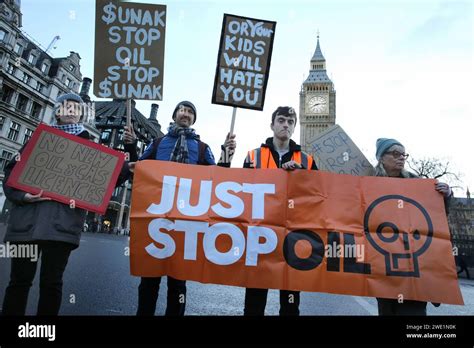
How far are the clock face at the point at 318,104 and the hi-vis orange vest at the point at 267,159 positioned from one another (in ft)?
282

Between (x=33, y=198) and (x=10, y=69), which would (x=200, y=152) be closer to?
(x=33, y=198)

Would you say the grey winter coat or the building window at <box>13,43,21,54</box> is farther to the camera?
the building window at <box>13,43,21,54</box>

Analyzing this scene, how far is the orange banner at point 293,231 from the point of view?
267 centimetres

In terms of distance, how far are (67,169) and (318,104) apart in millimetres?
88772

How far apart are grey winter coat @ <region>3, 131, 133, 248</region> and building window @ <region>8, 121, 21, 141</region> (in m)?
37.7

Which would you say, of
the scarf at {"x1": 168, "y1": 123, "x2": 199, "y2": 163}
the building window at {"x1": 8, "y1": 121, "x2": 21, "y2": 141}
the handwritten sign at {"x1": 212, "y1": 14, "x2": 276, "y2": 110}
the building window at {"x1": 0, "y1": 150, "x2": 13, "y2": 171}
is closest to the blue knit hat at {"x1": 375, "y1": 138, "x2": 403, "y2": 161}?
the handwritten sign at {"x1": 212, "y1": 14, "x2": 276, "y2": 110}

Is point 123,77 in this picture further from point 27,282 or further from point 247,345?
point 247,345

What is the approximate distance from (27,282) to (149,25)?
299 centimetres

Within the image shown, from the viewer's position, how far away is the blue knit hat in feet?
9.82

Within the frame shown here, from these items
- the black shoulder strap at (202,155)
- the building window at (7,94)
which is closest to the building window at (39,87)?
the building window at (7,94)

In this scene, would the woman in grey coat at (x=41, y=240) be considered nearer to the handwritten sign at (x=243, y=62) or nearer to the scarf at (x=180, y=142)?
the scarf at (x=180, y=142)

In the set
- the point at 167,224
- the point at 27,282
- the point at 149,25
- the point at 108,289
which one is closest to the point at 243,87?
the point at 149,25

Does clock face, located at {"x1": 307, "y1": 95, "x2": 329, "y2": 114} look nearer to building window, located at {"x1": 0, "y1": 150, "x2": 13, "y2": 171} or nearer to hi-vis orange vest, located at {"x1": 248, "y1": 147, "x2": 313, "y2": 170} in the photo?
building window, located at {"x1": 0, "y1": 150, "x2": 13, "y2": 171}

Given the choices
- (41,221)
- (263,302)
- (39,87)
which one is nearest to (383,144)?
(263,302)
